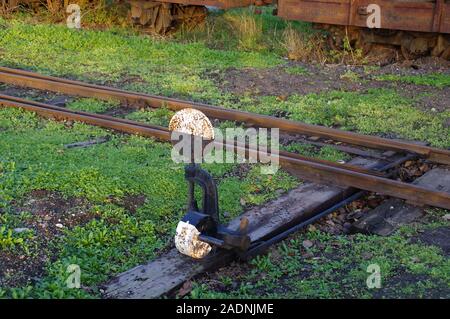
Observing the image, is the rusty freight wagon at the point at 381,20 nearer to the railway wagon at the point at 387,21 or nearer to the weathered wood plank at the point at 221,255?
the railway wagon at the point at 387,21

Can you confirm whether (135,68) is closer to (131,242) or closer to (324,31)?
(324,31)

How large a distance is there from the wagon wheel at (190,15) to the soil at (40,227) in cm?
841

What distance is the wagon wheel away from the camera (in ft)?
44.6

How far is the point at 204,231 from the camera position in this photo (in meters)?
4.79

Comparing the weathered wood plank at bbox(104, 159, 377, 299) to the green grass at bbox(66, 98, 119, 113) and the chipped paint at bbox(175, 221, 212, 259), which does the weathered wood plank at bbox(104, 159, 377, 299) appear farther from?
the green grass at bbox(66, 98, 119, 113)

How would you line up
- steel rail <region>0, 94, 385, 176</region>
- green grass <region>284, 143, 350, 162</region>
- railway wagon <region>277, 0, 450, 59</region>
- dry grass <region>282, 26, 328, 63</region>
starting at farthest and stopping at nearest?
1. dry grass <region>282, 26, 328, 63</region>
2. railway wagon <region>277, 0, 450, 59</region>
3. green grass <region>284, 143, 350, 162</region>
4. steel rail <region>0, 94, 385, 176</region>

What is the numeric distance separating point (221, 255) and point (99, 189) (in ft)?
4.78

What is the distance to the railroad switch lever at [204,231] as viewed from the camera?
4.71 meters

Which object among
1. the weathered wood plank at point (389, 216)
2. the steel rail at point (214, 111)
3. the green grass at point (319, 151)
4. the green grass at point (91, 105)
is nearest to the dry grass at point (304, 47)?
the steel rail at point (214, 111)

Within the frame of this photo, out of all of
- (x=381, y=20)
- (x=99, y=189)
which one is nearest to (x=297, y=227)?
(x=99, y=189)

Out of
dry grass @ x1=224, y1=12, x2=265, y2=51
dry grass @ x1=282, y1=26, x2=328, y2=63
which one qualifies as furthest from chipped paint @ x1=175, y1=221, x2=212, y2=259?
dry grass @ x1=224, y1=12, x2=265, y2=51

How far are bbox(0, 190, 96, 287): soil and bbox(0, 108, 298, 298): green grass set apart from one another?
36 mm
